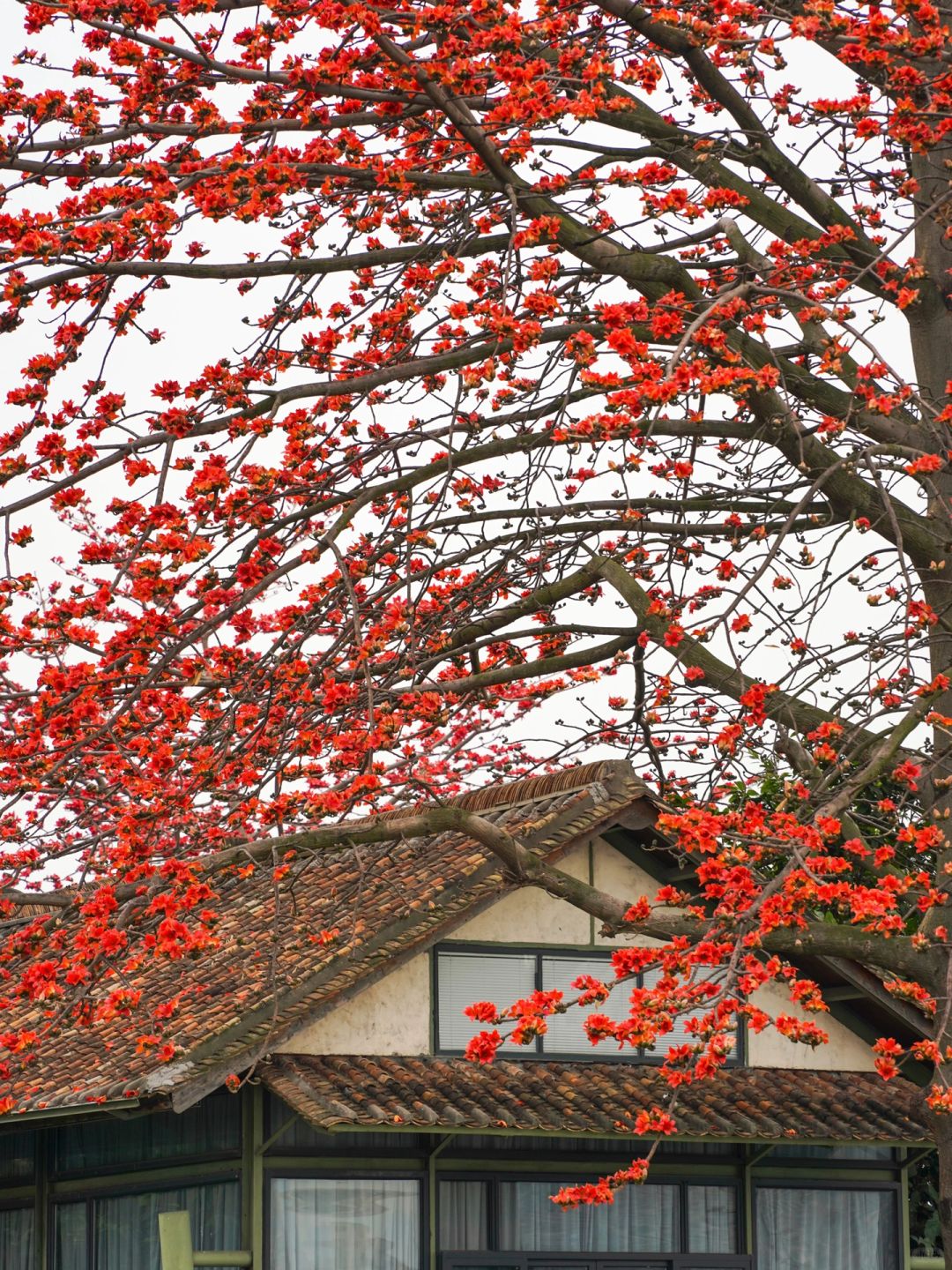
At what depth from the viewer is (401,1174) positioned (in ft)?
45.0

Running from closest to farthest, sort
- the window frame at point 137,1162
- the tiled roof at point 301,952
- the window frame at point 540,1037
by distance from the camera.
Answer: the tiled roof at point 301,952
the window frame at point 137,1162
the window frame at point 540,1037

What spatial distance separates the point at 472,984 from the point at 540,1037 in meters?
0.68

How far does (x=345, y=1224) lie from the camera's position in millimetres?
13414

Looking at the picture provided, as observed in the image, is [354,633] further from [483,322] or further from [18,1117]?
[18,1117]

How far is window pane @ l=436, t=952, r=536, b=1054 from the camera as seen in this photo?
1426 cm

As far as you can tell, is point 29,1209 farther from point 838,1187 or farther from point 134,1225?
point 838,1187

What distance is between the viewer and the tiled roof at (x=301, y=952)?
12438mm

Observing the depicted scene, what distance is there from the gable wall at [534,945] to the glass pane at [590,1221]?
1.33 meters

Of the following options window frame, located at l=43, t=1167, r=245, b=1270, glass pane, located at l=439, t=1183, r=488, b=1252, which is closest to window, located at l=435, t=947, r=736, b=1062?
glass pane, located at l=439, t=1183, r=488, b=1252

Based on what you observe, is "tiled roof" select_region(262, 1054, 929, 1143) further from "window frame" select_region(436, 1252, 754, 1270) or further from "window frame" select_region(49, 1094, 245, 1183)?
"window frame" select_region(436, 1252, 754, 1270)

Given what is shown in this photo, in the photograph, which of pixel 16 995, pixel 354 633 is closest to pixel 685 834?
pixel 354 633

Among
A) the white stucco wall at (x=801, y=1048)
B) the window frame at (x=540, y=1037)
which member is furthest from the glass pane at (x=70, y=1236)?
the white stucco wall at (x=801, y=1048)

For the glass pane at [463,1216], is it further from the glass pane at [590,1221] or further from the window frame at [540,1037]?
the window frame at [540,1037]

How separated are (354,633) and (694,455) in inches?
97.6
